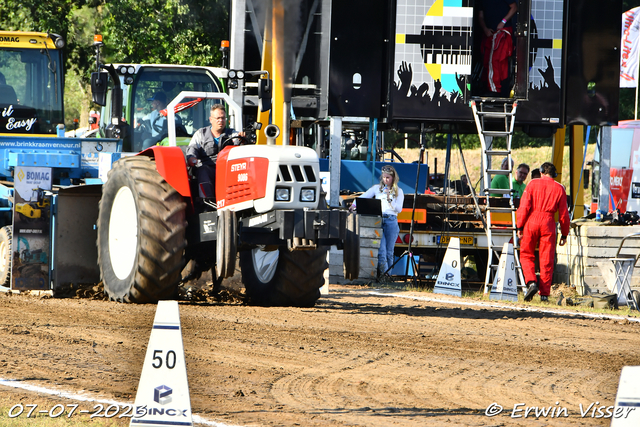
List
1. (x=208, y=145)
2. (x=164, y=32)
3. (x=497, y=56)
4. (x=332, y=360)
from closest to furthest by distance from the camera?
(x=332, y=360) < (x=208, y=145) < (x=497, y=56) < (x=164, y=32)

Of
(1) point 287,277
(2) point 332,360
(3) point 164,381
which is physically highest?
(3) point 164,381

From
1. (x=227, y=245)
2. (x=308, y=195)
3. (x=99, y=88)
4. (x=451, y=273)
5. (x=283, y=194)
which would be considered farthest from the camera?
(x=451, y=273)

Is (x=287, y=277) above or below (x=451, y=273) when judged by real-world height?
above

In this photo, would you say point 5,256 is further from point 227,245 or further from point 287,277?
point 227,245

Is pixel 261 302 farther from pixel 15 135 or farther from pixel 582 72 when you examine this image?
pixel 582 72

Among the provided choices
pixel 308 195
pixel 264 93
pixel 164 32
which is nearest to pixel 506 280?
pixel 308 195

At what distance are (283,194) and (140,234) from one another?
4.79 feet

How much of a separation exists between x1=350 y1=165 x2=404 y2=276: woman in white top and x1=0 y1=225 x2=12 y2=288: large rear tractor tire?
6.07m

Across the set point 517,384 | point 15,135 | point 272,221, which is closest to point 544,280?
point 272,221

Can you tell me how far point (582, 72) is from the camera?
52.1ft

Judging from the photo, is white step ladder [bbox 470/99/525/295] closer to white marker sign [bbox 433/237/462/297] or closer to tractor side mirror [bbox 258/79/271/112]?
white marker sign [bbox 433/237/462/297]

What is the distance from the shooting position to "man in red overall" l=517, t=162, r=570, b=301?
12.6m

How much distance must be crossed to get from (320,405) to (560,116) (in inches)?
455

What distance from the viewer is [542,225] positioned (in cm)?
1269
